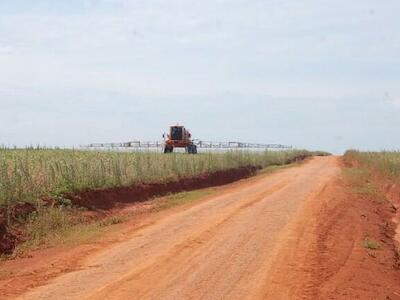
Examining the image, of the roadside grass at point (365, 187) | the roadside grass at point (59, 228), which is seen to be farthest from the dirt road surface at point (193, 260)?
the roadside grass at point (365, 187)

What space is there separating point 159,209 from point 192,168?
11269 mm

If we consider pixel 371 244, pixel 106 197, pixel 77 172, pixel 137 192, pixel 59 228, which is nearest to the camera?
pixel 371 244

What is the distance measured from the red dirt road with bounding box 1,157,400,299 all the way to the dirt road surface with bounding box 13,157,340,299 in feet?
0.05

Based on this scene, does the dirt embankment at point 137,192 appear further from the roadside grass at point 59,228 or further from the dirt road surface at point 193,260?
the dirt road surface at point 193,260

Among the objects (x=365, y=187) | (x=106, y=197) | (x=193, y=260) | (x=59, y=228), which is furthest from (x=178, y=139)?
(x=193, y=260)

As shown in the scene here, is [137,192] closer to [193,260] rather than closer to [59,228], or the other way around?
[59,228]

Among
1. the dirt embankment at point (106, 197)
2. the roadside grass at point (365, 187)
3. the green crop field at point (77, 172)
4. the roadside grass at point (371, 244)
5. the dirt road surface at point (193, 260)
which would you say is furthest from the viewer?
the roadside grass at point (365, 187)

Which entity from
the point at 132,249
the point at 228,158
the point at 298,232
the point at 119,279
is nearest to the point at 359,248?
the point at 298,232

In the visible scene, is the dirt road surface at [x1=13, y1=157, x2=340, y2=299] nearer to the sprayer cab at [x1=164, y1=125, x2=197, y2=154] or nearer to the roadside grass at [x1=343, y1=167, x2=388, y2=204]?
the roadside grass at [x1=343, y1=167, x2=388, y2=204]

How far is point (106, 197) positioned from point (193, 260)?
1085 cm

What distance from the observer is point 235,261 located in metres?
11.0

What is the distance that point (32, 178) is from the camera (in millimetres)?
18266

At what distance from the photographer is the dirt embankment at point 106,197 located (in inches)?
587

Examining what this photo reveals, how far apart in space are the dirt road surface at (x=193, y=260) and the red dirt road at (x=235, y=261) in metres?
0.01
